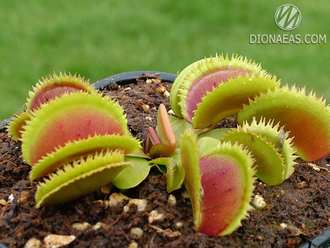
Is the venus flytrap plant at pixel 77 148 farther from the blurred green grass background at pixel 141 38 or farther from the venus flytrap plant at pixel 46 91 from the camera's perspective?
the blurred green grass background at pixel 141 38

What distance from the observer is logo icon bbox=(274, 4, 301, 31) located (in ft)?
8.44

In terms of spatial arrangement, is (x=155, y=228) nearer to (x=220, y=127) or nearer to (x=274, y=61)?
(x=220, y=127)

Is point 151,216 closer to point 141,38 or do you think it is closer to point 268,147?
point 268,147

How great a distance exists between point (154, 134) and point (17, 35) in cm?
194

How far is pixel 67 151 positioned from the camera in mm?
710

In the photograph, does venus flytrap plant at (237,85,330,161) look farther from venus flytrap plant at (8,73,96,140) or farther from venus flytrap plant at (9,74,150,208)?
venus flytrap plant at (8,73,96,140)

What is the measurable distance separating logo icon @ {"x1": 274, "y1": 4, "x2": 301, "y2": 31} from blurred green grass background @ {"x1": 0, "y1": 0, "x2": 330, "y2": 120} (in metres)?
0.08

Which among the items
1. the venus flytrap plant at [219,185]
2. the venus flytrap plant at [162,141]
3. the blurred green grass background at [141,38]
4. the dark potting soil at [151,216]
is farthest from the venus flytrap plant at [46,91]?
the blurred green grass background at [141,38]

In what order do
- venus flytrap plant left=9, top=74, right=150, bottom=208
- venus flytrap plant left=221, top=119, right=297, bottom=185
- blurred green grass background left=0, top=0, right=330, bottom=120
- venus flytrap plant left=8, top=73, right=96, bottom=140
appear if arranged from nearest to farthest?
venus flytrap plant left=9, top=74, right=150, bottom=208
venus flytrap plant left=221, top=119, right=297, bottom=185
venus flytrap plant left=8, top=73, right=96, bottom=140
blurred green grass background left=0, top=0, right=330, bottom=120

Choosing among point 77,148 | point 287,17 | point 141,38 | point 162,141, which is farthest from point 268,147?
point 287,17

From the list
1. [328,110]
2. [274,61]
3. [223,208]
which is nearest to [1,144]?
[223,208]

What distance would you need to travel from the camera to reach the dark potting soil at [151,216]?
72 centimetres

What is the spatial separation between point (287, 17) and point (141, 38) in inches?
41.1

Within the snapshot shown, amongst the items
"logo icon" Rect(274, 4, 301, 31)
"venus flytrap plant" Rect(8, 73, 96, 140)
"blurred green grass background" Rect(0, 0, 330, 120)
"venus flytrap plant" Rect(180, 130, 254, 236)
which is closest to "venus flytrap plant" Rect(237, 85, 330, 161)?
"venus flytrap plant" Rect(180, 130, 254, 236)
